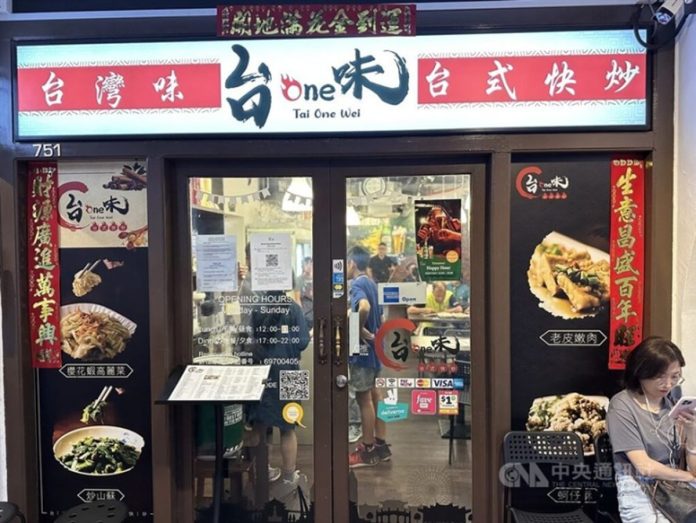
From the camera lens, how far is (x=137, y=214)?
2664mm

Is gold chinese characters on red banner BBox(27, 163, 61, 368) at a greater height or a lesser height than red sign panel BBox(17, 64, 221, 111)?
lesser

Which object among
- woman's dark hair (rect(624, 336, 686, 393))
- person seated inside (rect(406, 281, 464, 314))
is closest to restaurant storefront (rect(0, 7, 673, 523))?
person seated inside (rect(406, 281, 464, 314))

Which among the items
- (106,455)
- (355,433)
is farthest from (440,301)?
(106,455)

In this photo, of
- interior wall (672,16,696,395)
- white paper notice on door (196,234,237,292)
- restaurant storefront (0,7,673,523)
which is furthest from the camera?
white paper notice on door (196,234,237,292)

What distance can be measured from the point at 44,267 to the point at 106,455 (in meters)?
1.09

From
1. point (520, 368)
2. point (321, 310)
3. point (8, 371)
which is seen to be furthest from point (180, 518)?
point (520, 368)

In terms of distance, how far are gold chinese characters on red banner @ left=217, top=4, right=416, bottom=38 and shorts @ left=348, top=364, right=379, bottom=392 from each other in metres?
1.75

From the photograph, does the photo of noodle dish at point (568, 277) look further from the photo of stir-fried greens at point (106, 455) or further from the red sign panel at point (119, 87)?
the photo of stir-fried greens at point (106, 455)

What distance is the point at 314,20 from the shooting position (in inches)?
97.0

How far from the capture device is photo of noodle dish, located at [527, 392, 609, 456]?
256 centimetres

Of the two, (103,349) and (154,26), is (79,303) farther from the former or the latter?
(154,26)

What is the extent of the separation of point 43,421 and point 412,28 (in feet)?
9.44

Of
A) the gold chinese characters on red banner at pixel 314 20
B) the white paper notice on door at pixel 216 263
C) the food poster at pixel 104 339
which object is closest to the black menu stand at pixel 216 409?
the food poster at pixel 104 339

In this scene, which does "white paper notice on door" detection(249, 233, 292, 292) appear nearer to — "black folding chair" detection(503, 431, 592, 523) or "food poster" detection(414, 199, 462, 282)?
"food poster" detection(414, 199, 462, 282)
